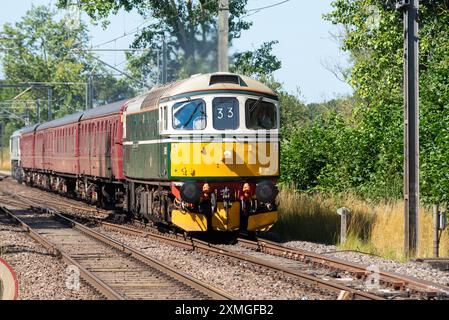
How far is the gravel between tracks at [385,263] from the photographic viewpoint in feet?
43.1

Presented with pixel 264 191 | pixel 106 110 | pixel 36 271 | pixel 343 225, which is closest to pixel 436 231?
pixel 343 225

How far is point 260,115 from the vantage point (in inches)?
681

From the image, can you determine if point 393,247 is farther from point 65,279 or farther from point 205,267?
point 65,279

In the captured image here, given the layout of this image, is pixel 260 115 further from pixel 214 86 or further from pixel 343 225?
pixel 343 225

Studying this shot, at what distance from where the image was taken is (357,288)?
11.7m

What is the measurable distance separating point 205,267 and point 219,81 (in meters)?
4.56

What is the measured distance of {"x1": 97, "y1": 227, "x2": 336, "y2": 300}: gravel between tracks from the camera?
11266 mm

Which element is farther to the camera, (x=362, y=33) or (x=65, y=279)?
(x=362, y=33)

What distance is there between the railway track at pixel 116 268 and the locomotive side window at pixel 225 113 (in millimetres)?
2950

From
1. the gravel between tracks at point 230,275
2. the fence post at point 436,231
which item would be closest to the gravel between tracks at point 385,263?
the fence post at point 436,231

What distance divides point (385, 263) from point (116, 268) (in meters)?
4.33

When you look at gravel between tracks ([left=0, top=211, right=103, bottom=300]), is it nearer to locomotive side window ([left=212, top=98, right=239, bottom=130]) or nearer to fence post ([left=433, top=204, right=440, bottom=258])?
locomotive side window ([left=212, top=98, right=239, bottom=130])

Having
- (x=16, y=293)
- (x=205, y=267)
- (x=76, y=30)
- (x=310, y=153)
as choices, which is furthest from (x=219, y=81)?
(x=76, y=30)

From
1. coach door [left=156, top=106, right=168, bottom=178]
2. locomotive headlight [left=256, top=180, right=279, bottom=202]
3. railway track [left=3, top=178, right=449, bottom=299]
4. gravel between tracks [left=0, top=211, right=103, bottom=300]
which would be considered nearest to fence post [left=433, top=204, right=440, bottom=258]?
railway track [left=3, top=178, right=449, bottom=299]
